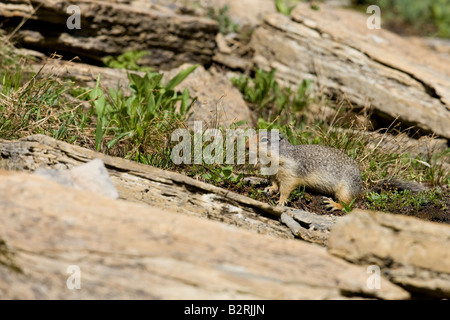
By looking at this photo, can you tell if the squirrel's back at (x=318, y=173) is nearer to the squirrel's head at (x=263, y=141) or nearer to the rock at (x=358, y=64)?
the squirrel's head at (x=263, y=141)

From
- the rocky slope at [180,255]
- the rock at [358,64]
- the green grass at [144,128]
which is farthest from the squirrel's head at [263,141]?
the rock at [358,64]

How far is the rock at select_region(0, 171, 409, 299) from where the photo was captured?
4324 mm

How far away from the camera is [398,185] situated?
23.4 ft

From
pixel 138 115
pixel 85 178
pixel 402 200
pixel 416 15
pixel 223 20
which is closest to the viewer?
pixel 85 178

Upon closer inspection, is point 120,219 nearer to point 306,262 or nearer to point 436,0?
point 306,262

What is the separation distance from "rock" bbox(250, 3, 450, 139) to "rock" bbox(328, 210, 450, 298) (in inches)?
190

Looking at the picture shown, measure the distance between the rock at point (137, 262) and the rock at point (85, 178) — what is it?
1.98 ft

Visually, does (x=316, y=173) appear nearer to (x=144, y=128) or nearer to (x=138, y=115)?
(x=144, y=128)

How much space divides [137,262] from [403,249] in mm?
2246

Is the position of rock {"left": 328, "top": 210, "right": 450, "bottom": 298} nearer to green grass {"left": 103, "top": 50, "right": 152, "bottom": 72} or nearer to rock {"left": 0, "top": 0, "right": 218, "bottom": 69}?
green grass {"left": 103, "top": 50, "right": 152, "bottom": 72}

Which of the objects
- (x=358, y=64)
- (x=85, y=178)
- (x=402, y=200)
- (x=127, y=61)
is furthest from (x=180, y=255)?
(x=358, y=64)

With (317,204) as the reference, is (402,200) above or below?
above

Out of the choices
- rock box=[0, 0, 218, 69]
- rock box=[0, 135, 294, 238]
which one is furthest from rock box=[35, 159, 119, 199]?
rock box=[0, 0, 218, 69]
